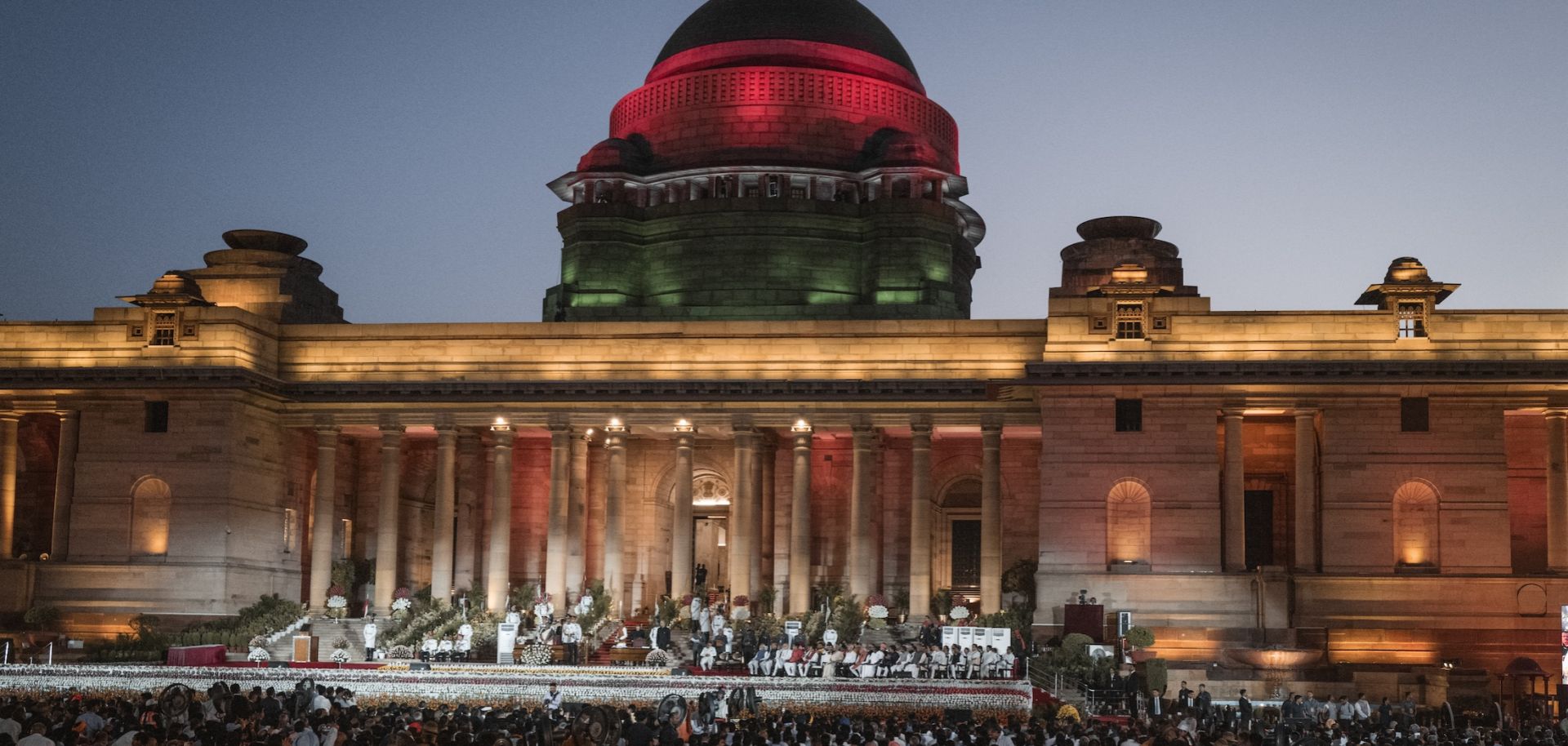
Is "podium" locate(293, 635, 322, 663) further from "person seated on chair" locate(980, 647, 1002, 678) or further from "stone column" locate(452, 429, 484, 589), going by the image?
"person seated on chair" locate(980, 647, 1002, 678)

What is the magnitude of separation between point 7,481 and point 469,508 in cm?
1552

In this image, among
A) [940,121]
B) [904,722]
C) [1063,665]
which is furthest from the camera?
[940,121]

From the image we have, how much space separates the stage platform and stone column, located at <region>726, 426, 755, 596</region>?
14.8m

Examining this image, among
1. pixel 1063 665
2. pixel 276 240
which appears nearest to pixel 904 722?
pixel 1063 665

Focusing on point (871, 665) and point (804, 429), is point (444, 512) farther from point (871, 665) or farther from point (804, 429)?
point (871, 665)

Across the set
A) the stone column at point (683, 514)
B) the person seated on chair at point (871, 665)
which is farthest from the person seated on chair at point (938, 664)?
the stone column at point (683, 514)

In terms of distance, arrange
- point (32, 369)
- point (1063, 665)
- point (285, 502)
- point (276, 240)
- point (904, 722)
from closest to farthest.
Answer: point (904, 722) → point (1063, 665) → point (32, 369) → point (285, 502) → point (276, 240)

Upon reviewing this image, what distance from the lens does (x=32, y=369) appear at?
60438mm

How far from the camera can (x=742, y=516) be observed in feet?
202

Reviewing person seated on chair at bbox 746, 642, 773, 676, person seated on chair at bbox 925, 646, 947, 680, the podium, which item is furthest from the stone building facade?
person seated on chair at bbox 746, 642, 773, 676

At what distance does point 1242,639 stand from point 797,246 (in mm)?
24898

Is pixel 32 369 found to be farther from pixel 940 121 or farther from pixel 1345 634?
pixel 1345 634

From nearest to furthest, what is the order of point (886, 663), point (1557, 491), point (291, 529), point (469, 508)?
point (886, 663) < point (1557, 491) < point (291, 529) < point (469, 508)

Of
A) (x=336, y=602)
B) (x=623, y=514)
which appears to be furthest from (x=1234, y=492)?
(x=336, y=602)
